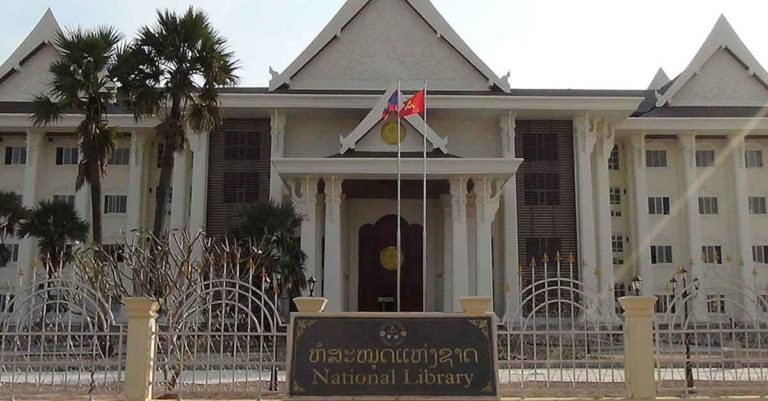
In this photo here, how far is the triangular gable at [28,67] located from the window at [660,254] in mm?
25783

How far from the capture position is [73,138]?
3180cm

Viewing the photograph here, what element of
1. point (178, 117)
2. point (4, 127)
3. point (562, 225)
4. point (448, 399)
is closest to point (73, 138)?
point (4, 127)

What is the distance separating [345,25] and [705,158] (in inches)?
620

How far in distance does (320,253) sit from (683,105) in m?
17.4

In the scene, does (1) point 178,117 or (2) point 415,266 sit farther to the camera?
(2) point 415,266

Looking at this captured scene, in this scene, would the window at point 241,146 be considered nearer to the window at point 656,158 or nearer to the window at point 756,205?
the window at point 656,158

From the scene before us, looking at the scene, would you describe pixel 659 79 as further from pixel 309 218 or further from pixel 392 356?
pixel 392 356

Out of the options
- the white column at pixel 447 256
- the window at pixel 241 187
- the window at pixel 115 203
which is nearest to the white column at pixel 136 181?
the window at pixel 115 203

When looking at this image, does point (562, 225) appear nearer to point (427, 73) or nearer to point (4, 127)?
point (427, 73)

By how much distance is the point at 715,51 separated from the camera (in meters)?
33.4

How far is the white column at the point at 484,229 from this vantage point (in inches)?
962

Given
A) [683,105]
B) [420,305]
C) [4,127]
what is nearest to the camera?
[420,305]

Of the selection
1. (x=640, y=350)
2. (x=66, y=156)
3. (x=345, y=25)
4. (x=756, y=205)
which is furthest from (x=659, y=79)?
(x=640, y=350)

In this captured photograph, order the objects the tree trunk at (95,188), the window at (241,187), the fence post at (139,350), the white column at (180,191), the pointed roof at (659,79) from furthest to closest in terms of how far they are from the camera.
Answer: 1. the pointed roof at (659,79)
2. the white column at (180,191)
3. the window at (241,187)
4. the tree trunk at (95,188)
5. the fence post at (139,350)
